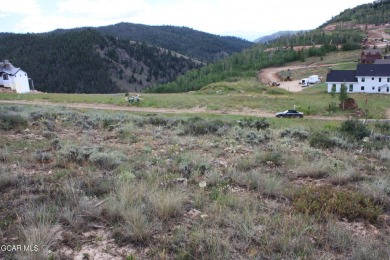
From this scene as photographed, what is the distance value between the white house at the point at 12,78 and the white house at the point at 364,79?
171ft

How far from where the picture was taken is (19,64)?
457ft

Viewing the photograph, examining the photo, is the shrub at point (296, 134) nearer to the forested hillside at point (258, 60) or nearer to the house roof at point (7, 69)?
the house roof at point (7, 69)

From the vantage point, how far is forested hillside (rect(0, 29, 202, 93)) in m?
139

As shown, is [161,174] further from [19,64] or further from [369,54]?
[19,64]

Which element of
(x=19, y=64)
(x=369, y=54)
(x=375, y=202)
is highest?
(x=19, y=64)

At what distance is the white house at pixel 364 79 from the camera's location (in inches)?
2141

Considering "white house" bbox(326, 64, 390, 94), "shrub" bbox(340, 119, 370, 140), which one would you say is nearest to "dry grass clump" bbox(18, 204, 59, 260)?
"shrub" bbox(340, 119, 370, 140)

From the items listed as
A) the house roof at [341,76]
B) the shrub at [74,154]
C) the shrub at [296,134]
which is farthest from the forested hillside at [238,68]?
the shrub at [74,154]

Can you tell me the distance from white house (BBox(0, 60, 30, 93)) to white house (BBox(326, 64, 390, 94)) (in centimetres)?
5224

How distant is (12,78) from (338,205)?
53.4 metres

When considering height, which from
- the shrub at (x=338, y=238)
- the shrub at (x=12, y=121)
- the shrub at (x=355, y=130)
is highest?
the shrub at (x=12, y=121)

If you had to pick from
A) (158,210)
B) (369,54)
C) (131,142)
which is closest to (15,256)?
(158,210)

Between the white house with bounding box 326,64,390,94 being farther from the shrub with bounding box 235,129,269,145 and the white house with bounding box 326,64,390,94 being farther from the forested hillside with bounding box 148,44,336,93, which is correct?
the shrub with bounding box 235,129,269,145

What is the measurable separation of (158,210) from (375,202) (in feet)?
12.9
